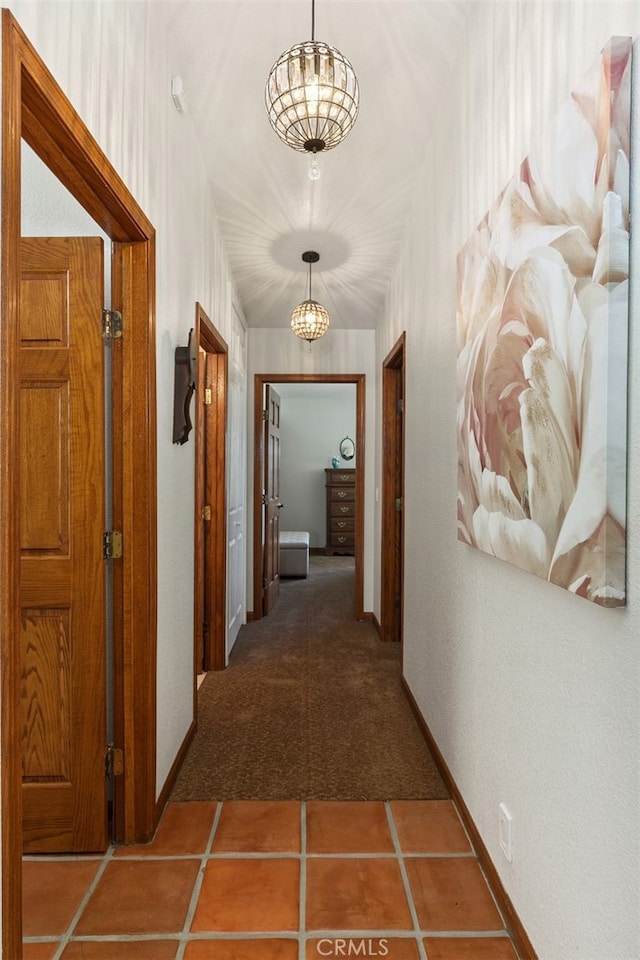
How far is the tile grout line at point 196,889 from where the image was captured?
4.90 ft

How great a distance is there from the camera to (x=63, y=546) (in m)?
1.84

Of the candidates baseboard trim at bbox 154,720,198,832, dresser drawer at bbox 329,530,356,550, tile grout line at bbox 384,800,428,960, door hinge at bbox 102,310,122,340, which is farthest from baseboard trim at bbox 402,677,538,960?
dresser drawer at bbox 329,530,356,550

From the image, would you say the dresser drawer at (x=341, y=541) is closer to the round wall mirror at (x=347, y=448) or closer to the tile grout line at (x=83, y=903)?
the round wall mirror at (x=347, y=448)

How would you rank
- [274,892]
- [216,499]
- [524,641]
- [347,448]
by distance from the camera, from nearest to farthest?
[524,641] → [274,892] → [216,499] → [347,448]

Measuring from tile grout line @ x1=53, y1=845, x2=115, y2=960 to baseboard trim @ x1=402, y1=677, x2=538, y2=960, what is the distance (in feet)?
3.87

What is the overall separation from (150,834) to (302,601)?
12.0 feet

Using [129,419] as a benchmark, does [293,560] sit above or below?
below

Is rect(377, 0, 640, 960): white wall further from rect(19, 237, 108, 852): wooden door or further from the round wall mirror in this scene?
the round wall mirror

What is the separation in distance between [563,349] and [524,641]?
747 mm

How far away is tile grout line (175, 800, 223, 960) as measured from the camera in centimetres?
149

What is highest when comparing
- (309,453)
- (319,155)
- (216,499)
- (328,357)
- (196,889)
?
(319,155)

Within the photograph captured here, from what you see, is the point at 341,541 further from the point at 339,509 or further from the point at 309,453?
the point at 309,453

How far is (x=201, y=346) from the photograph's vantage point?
129 inches

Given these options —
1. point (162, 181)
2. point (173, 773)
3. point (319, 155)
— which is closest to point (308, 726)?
point (173, 773)
